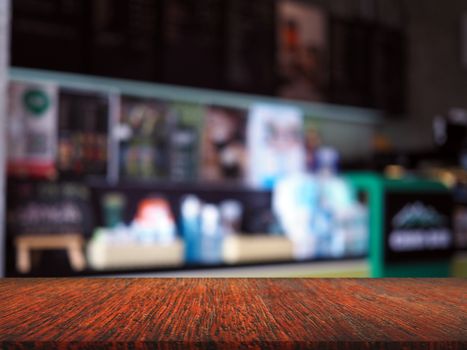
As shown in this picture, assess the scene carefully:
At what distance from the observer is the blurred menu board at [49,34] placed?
2.48 meters

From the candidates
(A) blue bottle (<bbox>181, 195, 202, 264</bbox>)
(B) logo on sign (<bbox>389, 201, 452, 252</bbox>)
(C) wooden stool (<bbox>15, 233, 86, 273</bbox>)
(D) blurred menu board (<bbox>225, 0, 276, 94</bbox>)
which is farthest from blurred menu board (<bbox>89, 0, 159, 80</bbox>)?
(B) logo on sign (<bbox>389, 201, 452, 252</bbox>)

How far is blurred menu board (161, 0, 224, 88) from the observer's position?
2943 millimetres

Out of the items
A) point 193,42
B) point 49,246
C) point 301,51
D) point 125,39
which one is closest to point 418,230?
point 301,51

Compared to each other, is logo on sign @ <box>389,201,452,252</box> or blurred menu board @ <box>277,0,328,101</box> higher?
blurred menu board @ <box>277,0,328,101</box>

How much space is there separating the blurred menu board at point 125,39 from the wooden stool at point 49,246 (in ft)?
2.78

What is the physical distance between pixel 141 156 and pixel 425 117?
2716mm

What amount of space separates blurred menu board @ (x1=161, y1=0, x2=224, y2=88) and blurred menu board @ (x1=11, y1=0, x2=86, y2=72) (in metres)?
Answer: 0.48

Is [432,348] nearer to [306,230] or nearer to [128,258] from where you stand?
[128,258]

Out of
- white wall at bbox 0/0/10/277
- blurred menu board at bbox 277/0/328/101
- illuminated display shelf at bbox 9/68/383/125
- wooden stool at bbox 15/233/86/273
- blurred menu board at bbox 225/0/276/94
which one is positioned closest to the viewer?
white wall at bbox 0/0/10/277

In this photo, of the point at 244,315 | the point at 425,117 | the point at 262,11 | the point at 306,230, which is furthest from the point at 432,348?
the point at 425,117

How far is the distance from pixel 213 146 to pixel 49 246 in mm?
1178

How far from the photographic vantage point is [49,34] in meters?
2.56

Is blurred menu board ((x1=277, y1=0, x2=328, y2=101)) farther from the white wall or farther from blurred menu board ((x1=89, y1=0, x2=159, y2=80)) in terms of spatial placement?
the white wall

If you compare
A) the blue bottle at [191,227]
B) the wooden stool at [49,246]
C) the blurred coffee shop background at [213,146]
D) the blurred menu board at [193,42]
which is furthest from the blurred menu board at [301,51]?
the wooden stool at [49,246]
